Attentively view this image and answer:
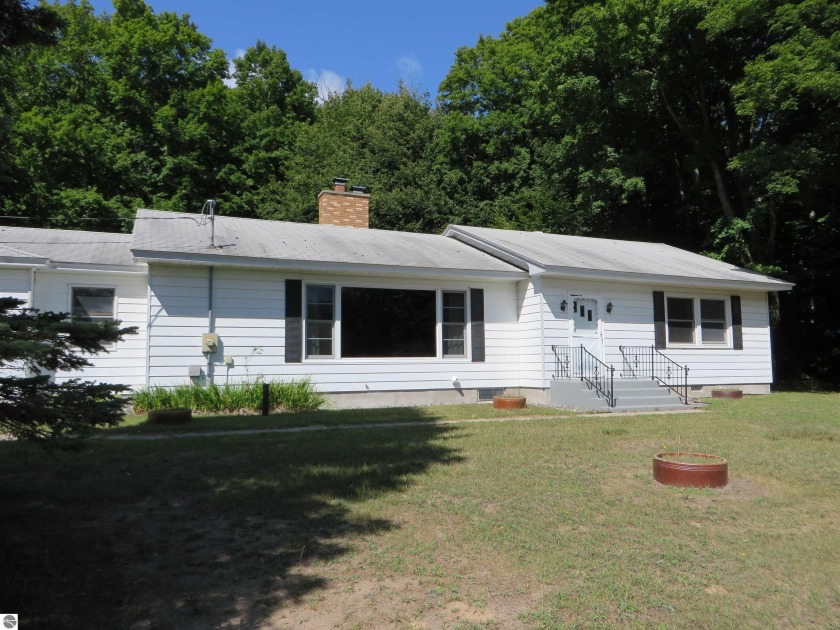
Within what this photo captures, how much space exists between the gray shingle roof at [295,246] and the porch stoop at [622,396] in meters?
2.82

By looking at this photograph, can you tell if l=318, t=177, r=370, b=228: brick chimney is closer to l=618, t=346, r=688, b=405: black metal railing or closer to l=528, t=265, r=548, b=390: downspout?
l=528, t=265, r=548, b=390: downspout

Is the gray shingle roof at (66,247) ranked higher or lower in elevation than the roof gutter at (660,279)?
higher

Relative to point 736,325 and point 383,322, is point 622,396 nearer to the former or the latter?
point 383,322

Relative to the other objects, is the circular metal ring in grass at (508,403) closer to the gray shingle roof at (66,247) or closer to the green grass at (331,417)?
the green grass at (331,417)

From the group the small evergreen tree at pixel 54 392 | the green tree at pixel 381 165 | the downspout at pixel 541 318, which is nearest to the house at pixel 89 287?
the downspout at pixel 541 318

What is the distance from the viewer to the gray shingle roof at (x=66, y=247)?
12570 mm

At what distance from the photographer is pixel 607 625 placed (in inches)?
143

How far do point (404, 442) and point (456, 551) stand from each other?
3841 millimetres

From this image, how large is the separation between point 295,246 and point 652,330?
8793 mm

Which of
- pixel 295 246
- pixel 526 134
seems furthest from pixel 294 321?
pixel 526 134

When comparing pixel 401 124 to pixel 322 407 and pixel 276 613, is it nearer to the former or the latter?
pixel 322 407

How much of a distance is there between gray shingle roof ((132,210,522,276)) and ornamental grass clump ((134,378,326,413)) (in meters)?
2.40

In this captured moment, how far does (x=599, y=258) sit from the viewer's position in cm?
1603

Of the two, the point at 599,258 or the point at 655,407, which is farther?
the point at 599,258
